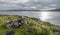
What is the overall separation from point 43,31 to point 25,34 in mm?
4265

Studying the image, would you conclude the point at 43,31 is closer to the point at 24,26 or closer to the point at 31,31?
the point at 31,31

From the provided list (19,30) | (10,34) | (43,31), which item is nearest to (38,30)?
(43,31)

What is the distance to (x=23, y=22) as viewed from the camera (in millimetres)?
45125

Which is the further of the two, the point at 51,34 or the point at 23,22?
the point at 23,22

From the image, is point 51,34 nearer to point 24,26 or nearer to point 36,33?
point 36,33

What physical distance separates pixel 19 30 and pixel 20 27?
7.04ft

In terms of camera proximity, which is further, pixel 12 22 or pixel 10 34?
pixel 12 22

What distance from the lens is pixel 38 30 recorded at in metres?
39.8

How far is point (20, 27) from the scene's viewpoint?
140 ft

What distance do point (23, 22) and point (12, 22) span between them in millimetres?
2810

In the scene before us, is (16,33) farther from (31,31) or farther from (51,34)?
(51,34)

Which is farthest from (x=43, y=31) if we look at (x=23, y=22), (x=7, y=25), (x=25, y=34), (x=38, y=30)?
(x=7, y=25)

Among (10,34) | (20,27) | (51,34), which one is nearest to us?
(10,34)

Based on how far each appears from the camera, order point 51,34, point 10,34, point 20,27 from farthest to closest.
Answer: point 20,27
point 51,34
point 10,34
